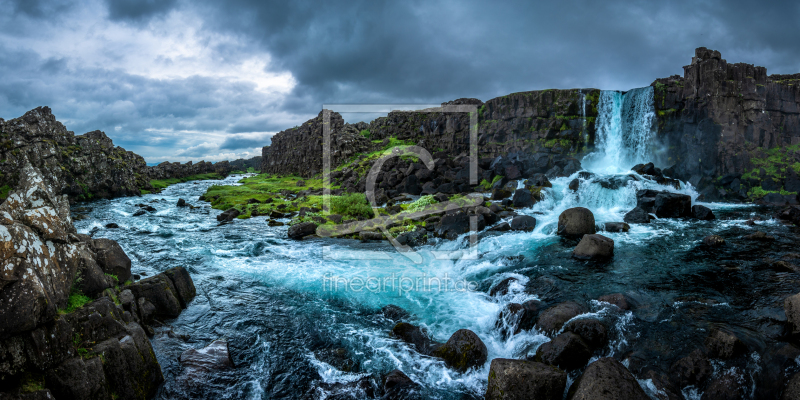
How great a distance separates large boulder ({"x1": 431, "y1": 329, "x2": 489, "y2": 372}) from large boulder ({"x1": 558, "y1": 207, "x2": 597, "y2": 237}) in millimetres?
13004

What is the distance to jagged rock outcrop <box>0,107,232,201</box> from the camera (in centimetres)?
3541

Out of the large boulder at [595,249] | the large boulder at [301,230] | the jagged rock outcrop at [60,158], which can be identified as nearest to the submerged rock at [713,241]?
the large boulder at [595,249]

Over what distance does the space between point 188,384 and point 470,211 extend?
63.2 ft

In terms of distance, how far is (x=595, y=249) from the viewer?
1614 centimetres

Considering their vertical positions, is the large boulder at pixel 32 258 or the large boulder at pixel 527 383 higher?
the large boulder at pixel 32 258

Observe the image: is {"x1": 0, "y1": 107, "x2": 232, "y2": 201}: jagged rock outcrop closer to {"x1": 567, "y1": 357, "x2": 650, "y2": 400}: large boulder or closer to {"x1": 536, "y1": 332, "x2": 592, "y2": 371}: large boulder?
{"x1": 536, "y1": 332, "x2": 592, "y2": 371}: large boulder

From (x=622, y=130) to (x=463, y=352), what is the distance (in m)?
39.0

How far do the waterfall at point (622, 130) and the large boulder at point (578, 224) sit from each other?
818 inches

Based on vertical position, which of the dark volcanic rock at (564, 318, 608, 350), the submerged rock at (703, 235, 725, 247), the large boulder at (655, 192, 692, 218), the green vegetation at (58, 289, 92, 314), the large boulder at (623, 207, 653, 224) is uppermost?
the large boulder at (655, 192, 692, 218)

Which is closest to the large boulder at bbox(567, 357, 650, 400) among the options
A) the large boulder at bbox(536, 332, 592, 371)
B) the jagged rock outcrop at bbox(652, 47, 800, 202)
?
the large boulder at bbox(536, 332, 592, 371)

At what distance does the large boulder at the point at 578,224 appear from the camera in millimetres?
20109

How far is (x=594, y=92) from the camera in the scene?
4059cm

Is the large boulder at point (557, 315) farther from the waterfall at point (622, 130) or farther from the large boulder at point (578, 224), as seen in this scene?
the waterfall at point (622, 130)

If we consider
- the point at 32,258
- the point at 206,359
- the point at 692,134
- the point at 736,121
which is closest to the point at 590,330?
the point at 206,359
